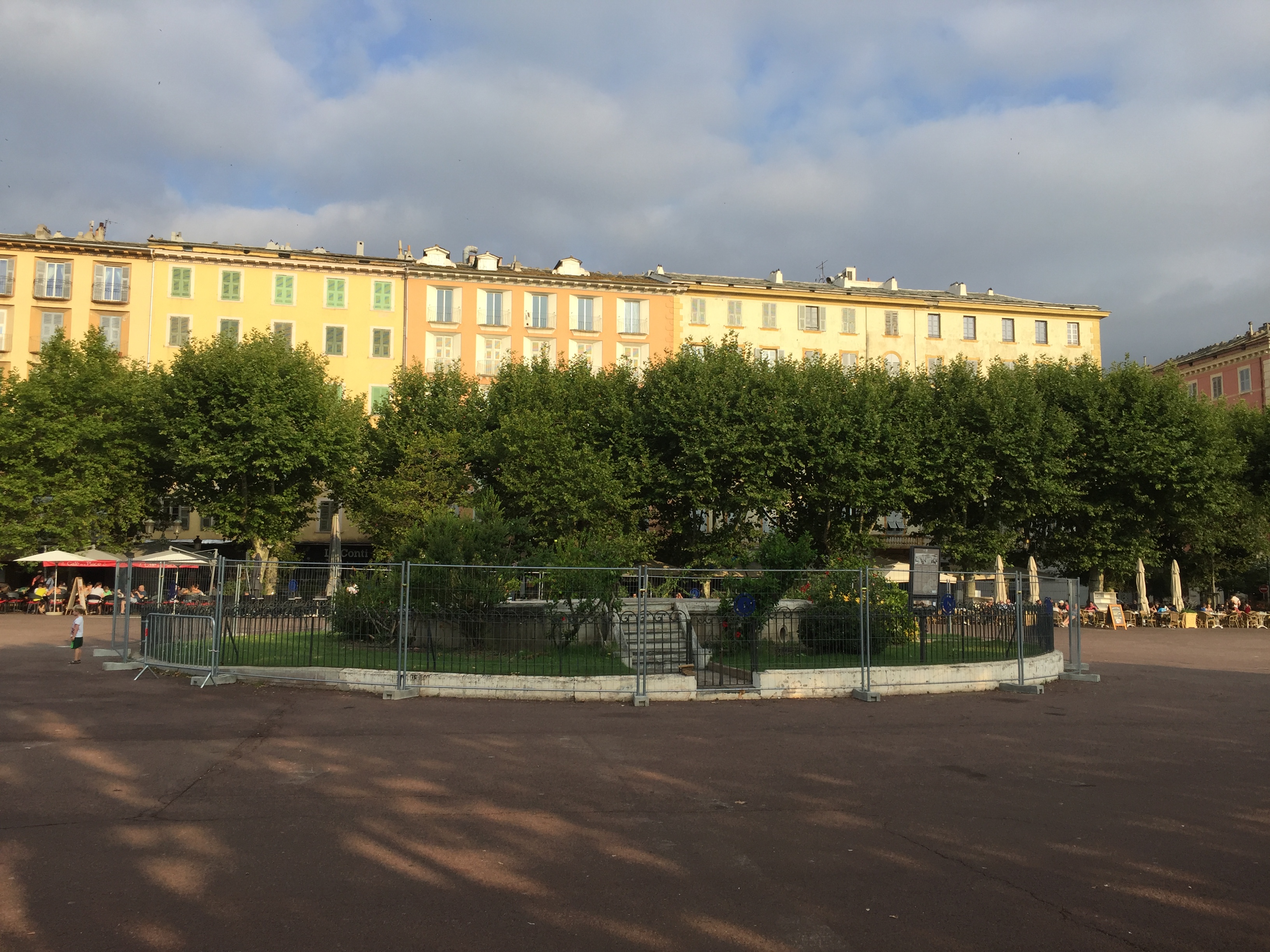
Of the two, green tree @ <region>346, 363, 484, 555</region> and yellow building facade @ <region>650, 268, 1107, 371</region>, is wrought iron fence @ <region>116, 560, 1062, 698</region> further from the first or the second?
yellow building facade @ <region>650, 268, 1107, 371</region>

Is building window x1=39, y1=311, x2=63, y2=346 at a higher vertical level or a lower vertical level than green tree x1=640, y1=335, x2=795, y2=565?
higher

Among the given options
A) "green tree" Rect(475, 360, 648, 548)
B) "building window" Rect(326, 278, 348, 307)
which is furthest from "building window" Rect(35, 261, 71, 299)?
"green tree" Rect(475, 360, 648, 548)

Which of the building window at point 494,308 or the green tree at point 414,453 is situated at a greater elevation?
the building window at point 494,308

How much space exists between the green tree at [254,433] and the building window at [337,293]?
10.0 m

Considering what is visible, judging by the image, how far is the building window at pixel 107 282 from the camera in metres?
45.4

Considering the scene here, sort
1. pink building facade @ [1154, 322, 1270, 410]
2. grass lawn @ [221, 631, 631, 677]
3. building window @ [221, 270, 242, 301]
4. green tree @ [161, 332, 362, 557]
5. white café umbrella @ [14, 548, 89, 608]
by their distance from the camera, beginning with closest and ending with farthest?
grass lawn @ [221, 631, 631, 677], white café umbrella @ [14, 548, 89, 608], green tree @ [161, 332, 362, 557], building window @ [221, 270, 242, 301], pink building facade @ [1154, 322, 1270, 410]

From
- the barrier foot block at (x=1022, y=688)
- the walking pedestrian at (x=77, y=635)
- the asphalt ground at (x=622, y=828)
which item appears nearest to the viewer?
the asphalt ground at (x=622, y=828)

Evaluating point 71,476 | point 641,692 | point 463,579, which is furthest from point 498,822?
point 71,476

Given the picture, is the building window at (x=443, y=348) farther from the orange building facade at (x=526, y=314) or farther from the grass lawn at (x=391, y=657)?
the grass lawn at (x=391, y=657)

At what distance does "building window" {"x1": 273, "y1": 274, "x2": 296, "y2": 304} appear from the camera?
46719mm

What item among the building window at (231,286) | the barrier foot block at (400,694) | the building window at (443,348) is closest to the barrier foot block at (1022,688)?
the barrier foot block at (400,694)

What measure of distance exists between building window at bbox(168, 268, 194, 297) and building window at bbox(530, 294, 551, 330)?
16.6 meters

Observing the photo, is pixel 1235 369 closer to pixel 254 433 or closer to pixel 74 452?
pixel 254 433

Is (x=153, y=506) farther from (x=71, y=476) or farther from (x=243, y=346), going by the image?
(x=243, y=346)
